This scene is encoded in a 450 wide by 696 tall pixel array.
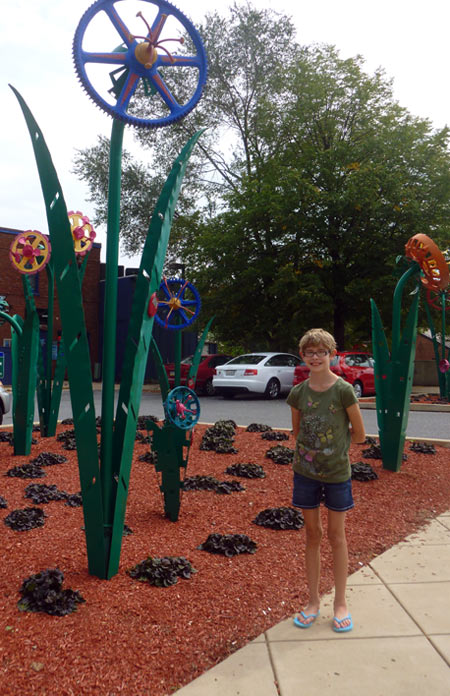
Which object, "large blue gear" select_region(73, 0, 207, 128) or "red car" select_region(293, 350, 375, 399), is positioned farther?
"red car" select_region(293, 350, 375, 399)

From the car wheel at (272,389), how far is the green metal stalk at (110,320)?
13412 millimetres

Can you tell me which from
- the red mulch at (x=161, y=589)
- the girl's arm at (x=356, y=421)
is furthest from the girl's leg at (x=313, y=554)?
the girl's arm at (x=356, y=421)

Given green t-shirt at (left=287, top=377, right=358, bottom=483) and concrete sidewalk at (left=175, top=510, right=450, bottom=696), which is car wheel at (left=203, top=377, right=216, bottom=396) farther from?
green t-shirt at (left=287, top=377, right=358, bottom=483)

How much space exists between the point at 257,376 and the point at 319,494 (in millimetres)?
13452

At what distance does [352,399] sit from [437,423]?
373 inches

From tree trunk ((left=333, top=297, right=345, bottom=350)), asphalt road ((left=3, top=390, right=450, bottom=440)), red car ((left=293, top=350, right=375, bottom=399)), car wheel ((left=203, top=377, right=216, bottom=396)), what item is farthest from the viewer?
tree trunk ((left=333, top=297, right=345, bottom=350))

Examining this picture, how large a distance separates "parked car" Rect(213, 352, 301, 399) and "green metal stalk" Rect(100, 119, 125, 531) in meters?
13.1

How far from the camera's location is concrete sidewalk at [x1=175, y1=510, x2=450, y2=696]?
2.20 meters

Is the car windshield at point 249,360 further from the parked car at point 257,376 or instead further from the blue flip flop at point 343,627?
the blue flip flop at point 343,627

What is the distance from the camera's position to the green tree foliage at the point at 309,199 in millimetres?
18469

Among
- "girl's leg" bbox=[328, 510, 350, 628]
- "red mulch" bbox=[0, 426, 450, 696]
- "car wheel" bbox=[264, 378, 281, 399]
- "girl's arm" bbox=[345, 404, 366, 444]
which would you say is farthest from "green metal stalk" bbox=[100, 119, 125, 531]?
"car wheel" bbox=[264, 378, 281, 399]

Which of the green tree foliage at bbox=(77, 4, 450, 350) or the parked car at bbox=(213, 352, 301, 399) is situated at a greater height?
the green tree foliage at bbox=(77, 4, 450, 350)

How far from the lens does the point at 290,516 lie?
4.18m

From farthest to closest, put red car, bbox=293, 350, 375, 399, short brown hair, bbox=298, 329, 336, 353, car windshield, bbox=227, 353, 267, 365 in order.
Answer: car windshield, bbox=227, 353, 267, 365, red car, bbox=293, 350, 375, 399, short brown hair, bbox=298, 329, 336, 353
